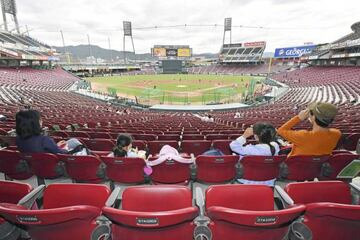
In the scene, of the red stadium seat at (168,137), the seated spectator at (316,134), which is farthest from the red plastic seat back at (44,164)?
the seated spectator at (316,134)

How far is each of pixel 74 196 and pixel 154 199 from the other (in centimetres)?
102

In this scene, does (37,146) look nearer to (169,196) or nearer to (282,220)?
(169,196)

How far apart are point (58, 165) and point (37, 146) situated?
1.79ft

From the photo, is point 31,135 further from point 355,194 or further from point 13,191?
point 355,194

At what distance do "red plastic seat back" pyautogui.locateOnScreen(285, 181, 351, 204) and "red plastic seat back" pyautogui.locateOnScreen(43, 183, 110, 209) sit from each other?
7.71 ft

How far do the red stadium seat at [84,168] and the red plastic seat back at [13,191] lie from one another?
4.77 ft

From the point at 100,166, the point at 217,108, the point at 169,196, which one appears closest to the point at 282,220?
the point at 169,196

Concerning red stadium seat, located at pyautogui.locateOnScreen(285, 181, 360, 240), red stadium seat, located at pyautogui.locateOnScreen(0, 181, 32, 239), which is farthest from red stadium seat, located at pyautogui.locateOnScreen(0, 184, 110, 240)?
red stadium seat, located at pyautogui.locateOnScreen(285, 181, 360, 240)

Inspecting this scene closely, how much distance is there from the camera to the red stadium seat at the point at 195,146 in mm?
5996

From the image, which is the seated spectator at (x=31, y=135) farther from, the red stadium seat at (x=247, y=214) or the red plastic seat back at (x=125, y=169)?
the red stadium seat at (x=247, y=214)

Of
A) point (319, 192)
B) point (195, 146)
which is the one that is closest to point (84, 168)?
point (195, 146)

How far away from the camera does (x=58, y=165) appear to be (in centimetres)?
438

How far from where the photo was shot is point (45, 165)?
435 centimetres

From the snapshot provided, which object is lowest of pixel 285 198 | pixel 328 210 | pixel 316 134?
pixel 285 198
